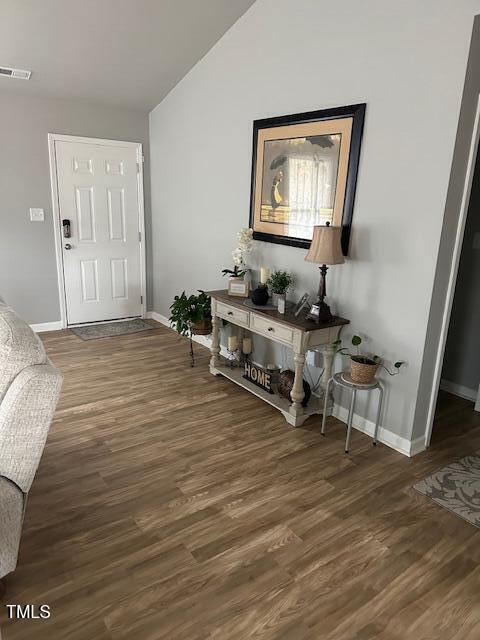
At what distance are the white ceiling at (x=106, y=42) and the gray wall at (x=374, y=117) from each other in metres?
0.24

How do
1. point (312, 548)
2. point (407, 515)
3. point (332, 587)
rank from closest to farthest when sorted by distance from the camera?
point (332, 587) < point (312, 548) < point (407, 515)

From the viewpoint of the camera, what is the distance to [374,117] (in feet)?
8.87

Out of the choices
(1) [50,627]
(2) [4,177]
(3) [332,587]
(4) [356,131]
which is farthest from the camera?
(2) [4,177]

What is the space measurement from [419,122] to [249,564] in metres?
2.36

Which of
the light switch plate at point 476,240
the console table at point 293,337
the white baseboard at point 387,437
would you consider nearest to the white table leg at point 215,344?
the console table at point 293,337

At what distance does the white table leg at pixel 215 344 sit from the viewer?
3807 millimetres

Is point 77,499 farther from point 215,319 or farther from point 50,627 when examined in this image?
point 215,319

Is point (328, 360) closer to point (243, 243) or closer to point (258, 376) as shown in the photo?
point (258, 376)

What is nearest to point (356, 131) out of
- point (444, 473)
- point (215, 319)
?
point (215, 319)

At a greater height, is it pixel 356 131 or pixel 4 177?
pixel 356 131

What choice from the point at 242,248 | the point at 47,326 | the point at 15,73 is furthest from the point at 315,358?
the point at 15,73

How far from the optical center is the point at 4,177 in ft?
14.4

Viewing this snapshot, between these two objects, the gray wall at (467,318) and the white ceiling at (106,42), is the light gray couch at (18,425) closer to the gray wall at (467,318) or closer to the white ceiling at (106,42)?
the white ceiling at (106,42)

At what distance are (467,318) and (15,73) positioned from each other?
13.8 feet
